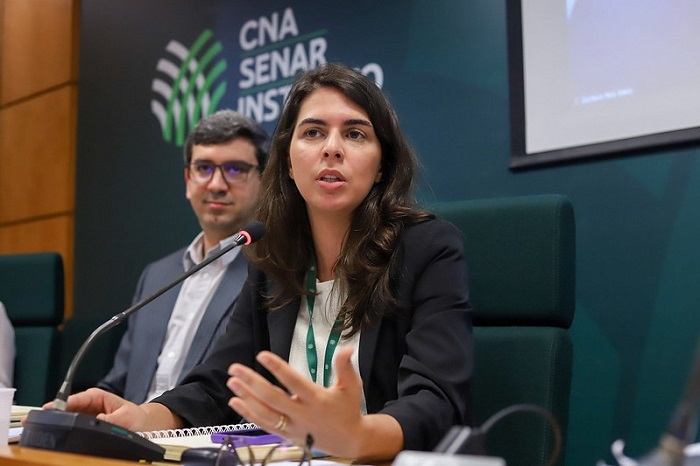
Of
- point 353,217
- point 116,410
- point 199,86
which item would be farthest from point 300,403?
point 199,86

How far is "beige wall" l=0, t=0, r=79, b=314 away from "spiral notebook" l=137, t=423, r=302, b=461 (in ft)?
9.41

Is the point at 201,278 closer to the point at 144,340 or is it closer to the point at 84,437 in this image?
the point at 144,340

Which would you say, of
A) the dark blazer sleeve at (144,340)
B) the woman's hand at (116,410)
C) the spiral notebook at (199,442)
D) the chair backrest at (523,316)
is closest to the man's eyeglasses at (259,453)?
the spiral notebook at (199,442)

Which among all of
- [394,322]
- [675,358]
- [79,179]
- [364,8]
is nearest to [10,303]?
[79,179]

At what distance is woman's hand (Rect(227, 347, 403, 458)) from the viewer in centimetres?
93

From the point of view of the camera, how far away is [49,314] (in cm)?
292

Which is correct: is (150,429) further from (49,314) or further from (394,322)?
(49,314)

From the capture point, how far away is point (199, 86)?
3615 mm

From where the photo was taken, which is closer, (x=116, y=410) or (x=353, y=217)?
(x=116, y=410)

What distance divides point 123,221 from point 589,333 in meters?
2.41

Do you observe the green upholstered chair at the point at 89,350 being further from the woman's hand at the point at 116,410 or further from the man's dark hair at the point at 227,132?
the woman's hand at the point at 116,410

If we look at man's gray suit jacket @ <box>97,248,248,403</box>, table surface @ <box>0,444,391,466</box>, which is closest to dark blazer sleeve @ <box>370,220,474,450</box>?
table surface @ <box>0,444,391,466</box>

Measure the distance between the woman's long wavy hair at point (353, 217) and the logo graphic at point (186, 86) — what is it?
173cm

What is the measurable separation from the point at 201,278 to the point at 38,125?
7.51 ft
